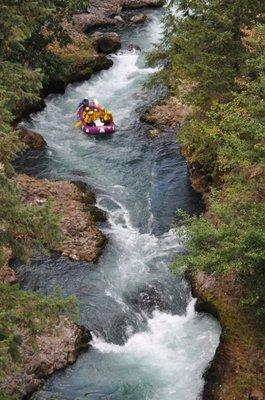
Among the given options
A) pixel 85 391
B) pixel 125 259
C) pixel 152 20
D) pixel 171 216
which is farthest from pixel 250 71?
pixel 152 20

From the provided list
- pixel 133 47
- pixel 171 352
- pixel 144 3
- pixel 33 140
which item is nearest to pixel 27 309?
pixel 171 352

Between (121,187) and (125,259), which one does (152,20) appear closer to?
(121,187)

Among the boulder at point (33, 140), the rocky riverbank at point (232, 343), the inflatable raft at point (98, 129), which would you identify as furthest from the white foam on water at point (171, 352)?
the inflatable raft at point (98, 129)

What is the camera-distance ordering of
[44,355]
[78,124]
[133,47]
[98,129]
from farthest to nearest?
[133,47] < [78,124] < [98,129] < [44,355]

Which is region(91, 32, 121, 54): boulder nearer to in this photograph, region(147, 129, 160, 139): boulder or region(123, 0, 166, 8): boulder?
region(123, 0, 166, 8): boulder

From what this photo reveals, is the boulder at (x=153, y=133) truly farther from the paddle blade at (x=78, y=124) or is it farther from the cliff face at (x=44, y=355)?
the cliff face at (x=44, y=355)

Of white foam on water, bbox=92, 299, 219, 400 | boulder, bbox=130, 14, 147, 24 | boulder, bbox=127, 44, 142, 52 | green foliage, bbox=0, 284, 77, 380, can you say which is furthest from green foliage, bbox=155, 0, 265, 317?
boulder, bbox=130, 14, 147, 24

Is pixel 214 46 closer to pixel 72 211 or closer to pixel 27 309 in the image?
pixel 72 211
